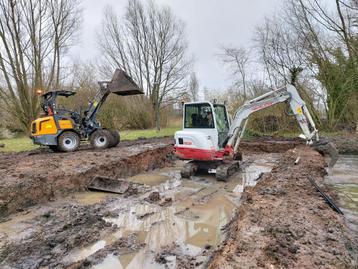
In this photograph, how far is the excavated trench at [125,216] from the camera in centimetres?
338

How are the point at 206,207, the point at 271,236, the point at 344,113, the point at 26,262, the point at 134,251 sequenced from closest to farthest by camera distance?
the point at 271,236
the point at 26,262
the point at 134,251
the point at 206,207
the point at 344,113

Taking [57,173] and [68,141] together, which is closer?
[57,173]

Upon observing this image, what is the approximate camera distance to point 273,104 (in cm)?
698

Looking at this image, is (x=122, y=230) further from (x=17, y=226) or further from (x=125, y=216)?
(x=17, y=226)

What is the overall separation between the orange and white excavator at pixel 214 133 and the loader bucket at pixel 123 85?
2553 mm

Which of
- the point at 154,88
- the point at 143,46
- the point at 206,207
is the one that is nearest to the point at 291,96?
the point at 206,207

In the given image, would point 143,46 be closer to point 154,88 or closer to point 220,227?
point 154,88

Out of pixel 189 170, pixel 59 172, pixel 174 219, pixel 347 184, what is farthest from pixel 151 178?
pixel 347 184

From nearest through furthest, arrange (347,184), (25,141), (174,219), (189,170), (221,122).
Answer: (174,219) < (347,184) < (189,170) < (221,122) < (25,141)

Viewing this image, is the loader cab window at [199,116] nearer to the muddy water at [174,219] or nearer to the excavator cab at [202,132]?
the excavator cab at [202,132]

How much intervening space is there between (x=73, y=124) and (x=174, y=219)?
6259 mm

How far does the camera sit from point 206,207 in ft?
17.6

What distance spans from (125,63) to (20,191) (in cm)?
1881

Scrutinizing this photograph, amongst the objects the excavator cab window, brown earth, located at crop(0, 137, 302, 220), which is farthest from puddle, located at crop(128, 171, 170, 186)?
the excavator cab window
